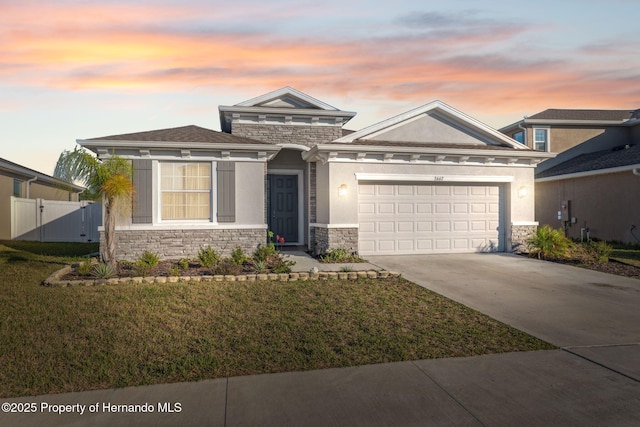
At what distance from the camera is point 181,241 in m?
12.1

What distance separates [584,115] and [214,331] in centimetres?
2577

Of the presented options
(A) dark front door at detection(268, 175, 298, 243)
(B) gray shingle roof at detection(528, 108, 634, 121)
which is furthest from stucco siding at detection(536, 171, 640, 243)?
(A) dark front door at detection(268, 175, 298, 243)

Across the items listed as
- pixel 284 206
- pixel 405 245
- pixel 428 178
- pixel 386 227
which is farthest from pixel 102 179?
pixel 428 178

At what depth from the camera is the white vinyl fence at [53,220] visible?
699 inches

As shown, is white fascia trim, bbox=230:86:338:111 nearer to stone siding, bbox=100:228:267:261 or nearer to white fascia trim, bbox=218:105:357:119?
white fascia trim, bbox=218:105:357:119

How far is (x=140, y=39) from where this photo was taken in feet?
35.8

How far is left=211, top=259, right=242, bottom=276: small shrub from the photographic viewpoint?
977 cm

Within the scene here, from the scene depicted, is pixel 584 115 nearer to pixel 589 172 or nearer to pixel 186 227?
pixel 589 172

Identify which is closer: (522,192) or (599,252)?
(599,252)

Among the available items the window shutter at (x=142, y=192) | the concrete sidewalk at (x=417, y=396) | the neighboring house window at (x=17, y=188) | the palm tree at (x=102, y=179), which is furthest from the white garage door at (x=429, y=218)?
the neighboring house window at (x=17, y=188)

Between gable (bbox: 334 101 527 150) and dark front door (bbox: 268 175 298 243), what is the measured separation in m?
3.44

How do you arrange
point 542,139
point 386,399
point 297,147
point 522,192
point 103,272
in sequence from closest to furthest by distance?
point 386,399, point 103,272, point 522,192, point 297,147, point 542,139

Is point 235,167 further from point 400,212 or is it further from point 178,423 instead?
point 178,423

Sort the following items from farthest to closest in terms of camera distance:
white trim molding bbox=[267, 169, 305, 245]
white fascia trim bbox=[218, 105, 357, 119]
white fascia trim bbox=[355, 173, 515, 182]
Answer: white trim molding bbox=[267, 169, 305, 245], white fascia trim bbox=[218, 105, 357, 119], white fascia trim bbox=[355, 173, 515, 182]
